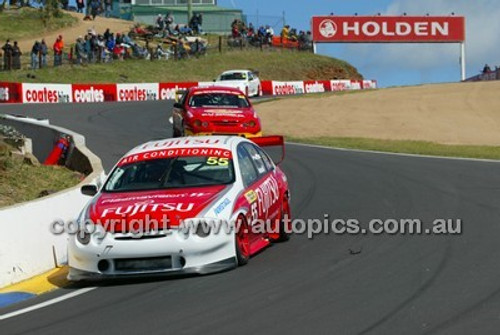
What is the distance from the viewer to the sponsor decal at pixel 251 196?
970 cm

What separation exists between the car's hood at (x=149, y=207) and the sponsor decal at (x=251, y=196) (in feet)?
0.92

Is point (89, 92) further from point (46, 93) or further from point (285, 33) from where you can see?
point (285, 33)

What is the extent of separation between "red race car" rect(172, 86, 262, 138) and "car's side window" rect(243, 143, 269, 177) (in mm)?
9749

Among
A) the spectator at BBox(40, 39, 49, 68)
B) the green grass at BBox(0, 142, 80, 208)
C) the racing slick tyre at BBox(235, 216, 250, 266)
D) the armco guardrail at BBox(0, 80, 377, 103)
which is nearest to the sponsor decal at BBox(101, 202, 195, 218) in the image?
the racing slick tyre at BBox(235, 216, 250, 266)

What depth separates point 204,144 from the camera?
34.7ft

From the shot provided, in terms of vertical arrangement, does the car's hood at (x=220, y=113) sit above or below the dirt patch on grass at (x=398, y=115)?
above

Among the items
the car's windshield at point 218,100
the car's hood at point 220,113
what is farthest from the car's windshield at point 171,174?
the car's windshield at point 218,100

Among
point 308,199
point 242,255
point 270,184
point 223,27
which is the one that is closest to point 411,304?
point 242,255

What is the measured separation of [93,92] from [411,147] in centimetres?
2437

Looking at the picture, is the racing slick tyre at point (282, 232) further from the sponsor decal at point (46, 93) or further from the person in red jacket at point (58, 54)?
the person in red jacket at point (58, 54)

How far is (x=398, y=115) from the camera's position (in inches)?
1458

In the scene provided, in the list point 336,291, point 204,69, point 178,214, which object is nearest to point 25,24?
point 204,69

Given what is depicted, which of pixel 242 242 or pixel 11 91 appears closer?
pixel 242 242

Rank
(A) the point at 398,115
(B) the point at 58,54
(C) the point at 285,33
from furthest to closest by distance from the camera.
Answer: (C) the point at 285,33, (B) the point at 58,54, (A) the point at 398,115
